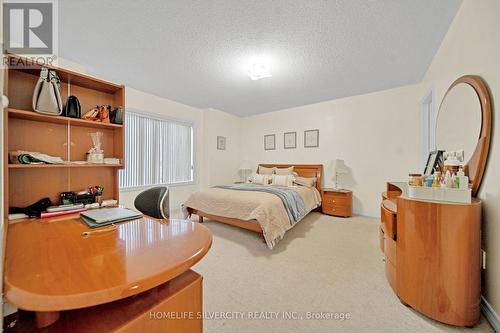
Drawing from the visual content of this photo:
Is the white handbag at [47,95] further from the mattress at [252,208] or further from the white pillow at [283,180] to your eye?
the white pillow at [283,180]

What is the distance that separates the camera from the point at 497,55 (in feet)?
4.42

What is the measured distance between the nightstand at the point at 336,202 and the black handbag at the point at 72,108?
4.04 m

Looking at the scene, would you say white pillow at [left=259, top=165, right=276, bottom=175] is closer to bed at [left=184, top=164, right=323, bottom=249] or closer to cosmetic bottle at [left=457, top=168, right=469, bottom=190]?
bed at [left=184, top=164, right=323, bottom=249]

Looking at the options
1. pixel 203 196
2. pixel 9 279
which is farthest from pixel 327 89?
pixel 9 279

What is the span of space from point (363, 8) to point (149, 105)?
3739mm

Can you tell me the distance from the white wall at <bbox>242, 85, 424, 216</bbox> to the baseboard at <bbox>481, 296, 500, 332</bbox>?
2449 millimetres

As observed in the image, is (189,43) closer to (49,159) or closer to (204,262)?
(49,159)

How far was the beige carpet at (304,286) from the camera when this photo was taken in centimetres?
138

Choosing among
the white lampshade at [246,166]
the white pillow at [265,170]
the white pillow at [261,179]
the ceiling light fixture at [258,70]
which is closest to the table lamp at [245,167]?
the white lampshade at [246,166]

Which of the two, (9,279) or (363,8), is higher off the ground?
(363,8)

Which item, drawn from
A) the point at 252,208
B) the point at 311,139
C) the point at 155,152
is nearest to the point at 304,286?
the point at 252,208

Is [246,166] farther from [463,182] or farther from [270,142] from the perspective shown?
[463,182]

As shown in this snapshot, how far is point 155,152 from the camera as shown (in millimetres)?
4164

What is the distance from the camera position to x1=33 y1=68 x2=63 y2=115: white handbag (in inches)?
51.7
